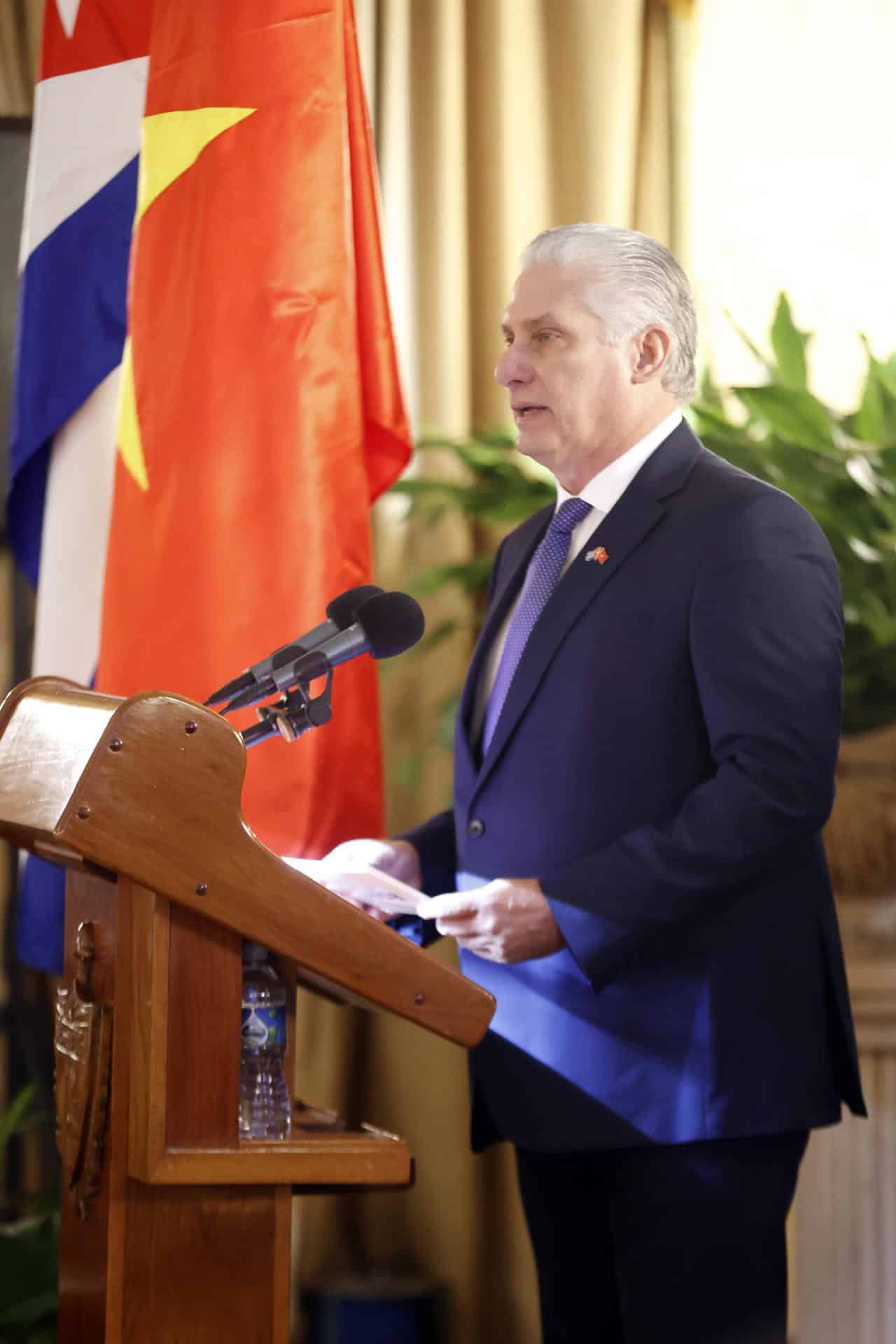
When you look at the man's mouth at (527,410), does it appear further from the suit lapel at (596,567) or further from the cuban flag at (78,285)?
the cuban flag at (78,285)

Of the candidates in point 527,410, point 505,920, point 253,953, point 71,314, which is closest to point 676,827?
point 505,920

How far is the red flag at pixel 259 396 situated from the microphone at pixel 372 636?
742mm

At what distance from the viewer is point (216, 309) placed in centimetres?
224

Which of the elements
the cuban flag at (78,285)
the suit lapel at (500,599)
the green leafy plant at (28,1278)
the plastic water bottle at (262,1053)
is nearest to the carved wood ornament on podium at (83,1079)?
the plastic water bottle at (262,1053)

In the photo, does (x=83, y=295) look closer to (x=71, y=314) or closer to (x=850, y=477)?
(x=71, y=314)

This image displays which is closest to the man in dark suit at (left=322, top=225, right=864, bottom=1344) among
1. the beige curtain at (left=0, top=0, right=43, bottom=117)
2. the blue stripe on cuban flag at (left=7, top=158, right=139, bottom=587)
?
the blue stripe on cuban flag at (left=7, top=158, right=139, bottom=587)

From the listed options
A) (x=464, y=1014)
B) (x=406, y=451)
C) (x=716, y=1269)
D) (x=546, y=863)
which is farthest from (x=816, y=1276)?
(x=406, y=451)

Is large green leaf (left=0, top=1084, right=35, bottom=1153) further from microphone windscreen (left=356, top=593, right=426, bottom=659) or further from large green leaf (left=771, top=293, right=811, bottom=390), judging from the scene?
large green leaf (left=771, top=293, right=811, bottom=390)

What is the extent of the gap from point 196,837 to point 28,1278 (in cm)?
176

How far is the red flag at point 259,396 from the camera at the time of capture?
86.7 inches

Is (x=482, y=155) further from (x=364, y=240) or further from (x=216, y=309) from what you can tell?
(x=216, y=309)

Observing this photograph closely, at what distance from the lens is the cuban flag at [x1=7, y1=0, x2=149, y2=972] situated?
251cm

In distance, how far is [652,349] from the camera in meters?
1.57

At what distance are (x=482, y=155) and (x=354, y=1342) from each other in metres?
2.28
